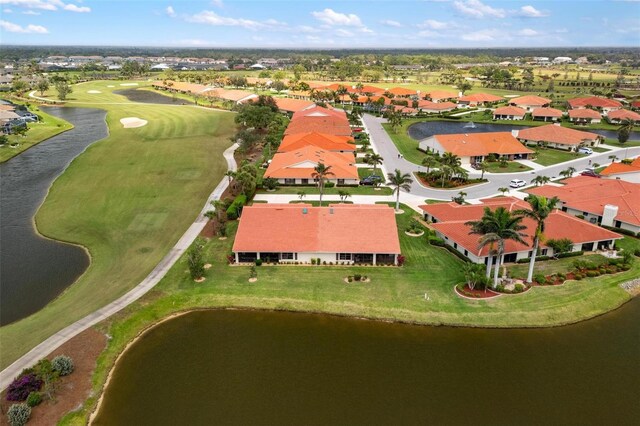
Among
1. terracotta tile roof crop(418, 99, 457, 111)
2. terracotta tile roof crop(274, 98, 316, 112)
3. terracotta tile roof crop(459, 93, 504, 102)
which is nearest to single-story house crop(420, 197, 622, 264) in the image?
terracotta tile roof crop(274, 98, 316, 112)

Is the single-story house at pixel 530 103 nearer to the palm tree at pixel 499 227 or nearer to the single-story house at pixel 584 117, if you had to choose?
the single-story house at pixel 584 117

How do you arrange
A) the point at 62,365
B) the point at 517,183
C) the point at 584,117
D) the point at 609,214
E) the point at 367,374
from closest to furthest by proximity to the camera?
the point at 62,365 → the point at 367,374 → the point at 609,214 → the point at 517,183 → the point at 584,117

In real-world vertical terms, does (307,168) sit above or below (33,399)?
above

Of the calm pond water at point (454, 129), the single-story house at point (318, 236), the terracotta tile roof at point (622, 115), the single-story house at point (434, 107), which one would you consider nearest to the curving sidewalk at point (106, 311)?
the single-story house at point (318, 236)

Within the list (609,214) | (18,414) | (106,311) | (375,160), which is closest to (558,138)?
(609,214)

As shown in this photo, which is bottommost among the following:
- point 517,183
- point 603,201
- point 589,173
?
point 517,183

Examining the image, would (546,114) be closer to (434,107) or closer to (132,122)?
(434,107)
